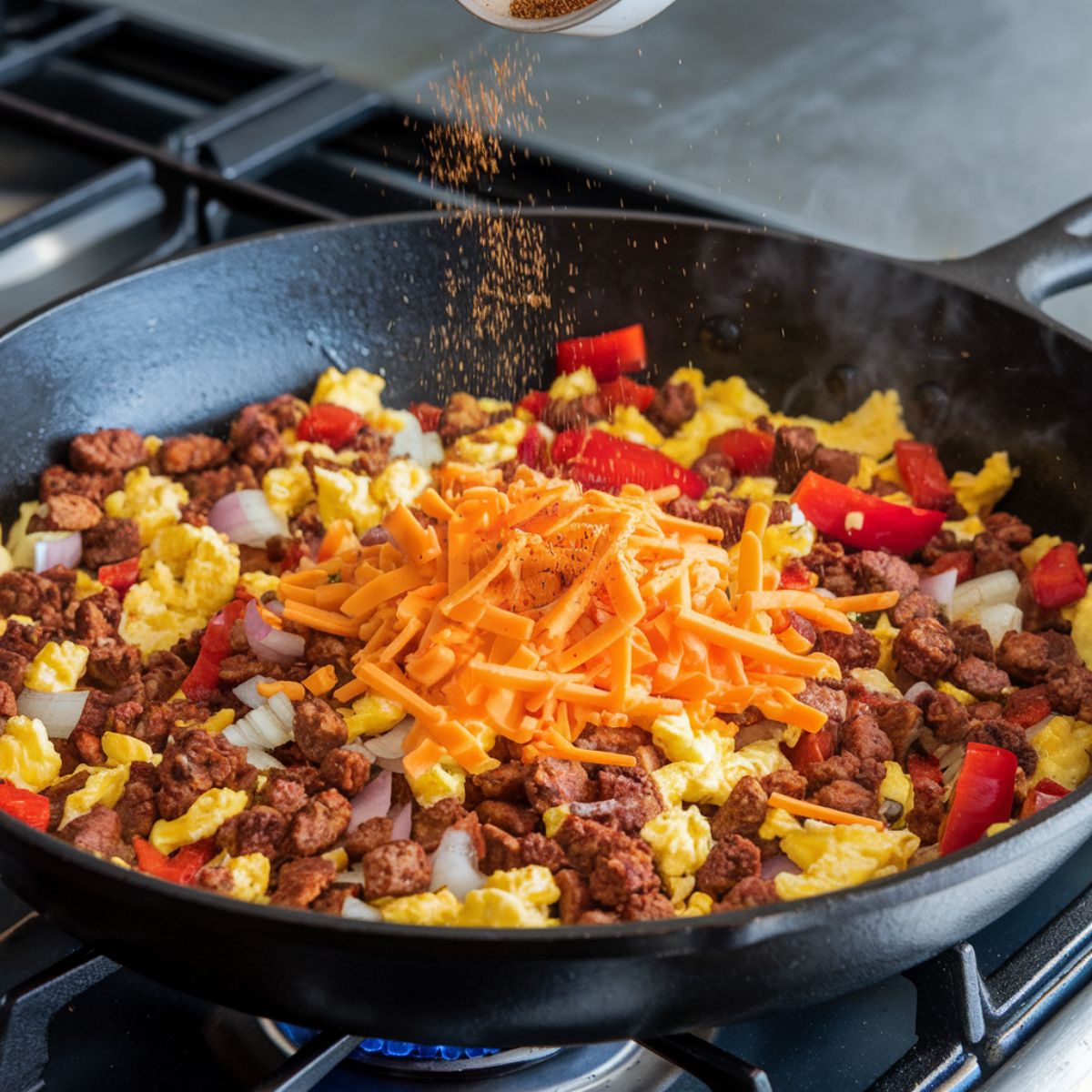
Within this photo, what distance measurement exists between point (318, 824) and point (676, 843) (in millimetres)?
378

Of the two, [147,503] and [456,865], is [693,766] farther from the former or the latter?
[147,503]

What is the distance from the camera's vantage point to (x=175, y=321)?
2.14 meters

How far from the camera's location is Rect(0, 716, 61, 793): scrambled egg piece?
1.52 m

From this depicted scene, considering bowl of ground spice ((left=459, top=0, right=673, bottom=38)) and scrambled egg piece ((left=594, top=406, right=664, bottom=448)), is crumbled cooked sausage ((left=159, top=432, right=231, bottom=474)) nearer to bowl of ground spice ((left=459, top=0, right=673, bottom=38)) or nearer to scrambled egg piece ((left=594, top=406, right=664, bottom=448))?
scrambled egg piece ((left=594, top=406, right=664, bottom=448))

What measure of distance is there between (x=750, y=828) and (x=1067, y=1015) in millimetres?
362

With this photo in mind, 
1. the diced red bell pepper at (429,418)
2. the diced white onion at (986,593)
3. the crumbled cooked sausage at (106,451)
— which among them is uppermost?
the crumbled cooked sausage at (106,451)

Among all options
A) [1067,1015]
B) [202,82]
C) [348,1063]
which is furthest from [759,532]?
[202,82]

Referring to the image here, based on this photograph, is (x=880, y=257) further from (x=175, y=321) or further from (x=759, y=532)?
(x=175, y=321)

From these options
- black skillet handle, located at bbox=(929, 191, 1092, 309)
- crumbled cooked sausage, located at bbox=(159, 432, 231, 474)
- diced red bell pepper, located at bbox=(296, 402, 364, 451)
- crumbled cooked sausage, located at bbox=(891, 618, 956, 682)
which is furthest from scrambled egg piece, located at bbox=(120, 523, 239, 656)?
black skillet handle, located at bbox=(929, 191, 1092, 309)

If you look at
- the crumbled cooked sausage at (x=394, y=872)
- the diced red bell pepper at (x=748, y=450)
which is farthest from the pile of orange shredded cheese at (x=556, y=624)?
the diced red bell pepper at (x=748, y=450)

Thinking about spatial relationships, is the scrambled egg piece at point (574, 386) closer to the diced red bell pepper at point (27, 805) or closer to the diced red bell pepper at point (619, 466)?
the diced red bell pepper at point (619, 466)

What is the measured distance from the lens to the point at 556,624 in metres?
→ 1.47

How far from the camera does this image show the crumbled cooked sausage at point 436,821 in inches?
56.4

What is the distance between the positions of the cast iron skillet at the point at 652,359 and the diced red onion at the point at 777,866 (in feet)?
0.77
